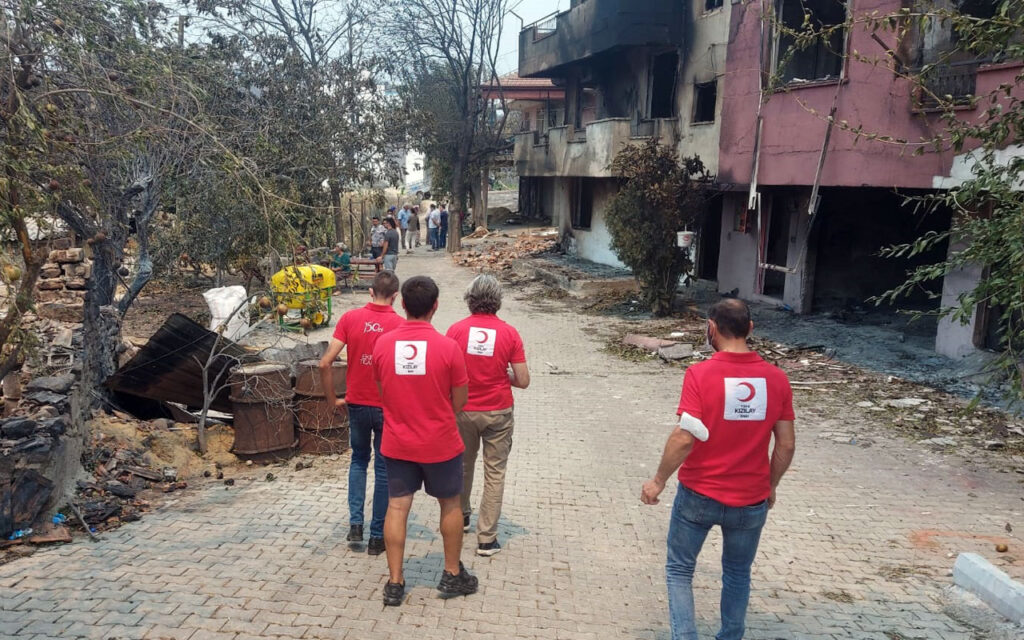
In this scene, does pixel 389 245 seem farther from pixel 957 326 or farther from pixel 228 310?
pixel 957 326

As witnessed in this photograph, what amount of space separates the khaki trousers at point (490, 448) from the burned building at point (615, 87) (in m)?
12.5

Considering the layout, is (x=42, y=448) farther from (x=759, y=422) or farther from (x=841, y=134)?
(x=841, y=134)

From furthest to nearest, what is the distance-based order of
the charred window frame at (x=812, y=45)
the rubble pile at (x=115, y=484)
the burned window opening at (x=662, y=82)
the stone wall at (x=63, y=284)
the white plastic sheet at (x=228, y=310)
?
the burned window opening at (x=662, y=82) < the charred window frame at (x=812, y=45) < the stone wall at (x=63, y=284) < the white plastic sheet at (x=228, y=310) < the rubble pile at (x=115, y=484)

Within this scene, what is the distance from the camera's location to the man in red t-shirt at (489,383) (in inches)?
182

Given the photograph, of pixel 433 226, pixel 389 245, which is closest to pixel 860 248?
pixel 389 245

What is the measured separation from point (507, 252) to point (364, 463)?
71.4ft

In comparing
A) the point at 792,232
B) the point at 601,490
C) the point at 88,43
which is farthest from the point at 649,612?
the point at 792,232

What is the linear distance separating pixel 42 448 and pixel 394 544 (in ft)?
9.05

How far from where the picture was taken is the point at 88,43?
4.67 metres

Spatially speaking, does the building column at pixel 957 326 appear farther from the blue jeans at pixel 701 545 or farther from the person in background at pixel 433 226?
the person in background at pixel 433 226

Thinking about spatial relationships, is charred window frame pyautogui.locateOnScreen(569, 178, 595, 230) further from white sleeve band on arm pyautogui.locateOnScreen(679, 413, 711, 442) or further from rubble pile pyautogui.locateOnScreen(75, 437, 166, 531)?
white sleeve band on arm pyautogui.locateOnScreen(679, 413, 711, 442)

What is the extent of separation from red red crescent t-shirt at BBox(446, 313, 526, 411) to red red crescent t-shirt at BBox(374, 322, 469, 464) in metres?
0.59

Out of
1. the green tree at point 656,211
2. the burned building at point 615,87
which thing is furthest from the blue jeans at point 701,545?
the burned building at point 615,87

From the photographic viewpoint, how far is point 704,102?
1750cm
